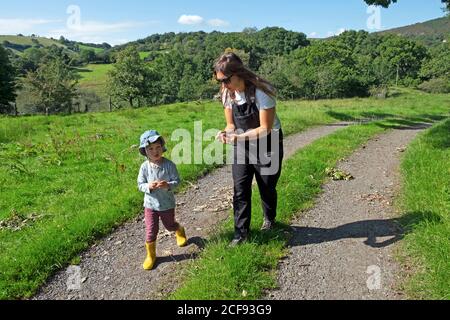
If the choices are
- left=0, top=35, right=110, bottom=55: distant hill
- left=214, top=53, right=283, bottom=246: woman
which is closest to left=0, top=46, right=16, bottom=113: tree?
left=214, top=53, right=283, bottom=246: woman

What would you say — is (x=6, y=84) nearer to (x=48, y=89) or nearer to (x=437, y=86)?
(x=48, y=89)

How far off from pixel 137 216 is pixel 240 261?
9.48ft

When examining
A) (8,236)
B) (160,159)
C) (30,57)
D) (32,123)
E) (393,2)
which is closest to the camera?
(160,159)

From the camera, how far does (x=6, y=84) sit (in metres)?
56.0

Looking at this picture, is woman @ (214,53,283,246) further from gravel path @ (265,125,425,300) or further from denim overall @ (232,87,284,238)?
gravel path @ (265,125,425,300)

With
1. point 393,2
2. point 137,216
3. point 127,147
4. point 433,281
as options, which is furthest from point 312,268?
point 393,2

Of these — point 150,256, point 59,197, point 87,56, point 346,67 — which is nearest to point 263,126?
point 150,256

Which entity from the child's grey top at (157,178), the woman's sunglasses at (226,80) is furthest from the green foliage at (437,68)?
the child's grey top at (157,178)

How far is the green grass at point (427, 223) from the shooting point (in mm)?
4527

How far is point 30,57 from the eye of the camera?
119 metres

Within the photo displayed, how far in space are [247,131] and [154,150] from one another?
1.29m

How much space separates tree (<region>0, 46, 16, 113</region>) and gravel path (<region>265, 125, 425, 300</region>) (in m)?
57.7
